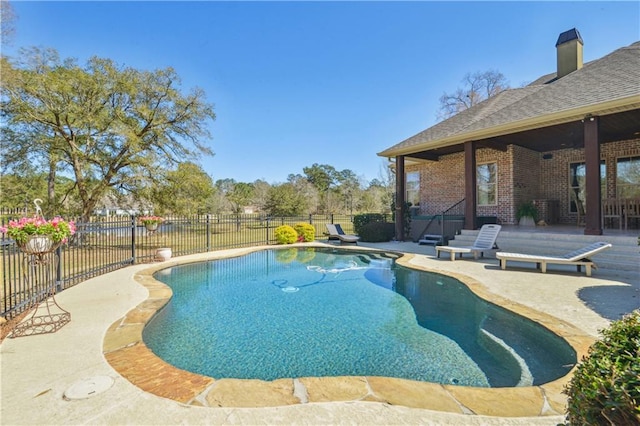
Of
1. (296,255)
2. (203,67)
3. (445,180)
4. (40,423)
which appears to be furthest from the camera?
(203,67)

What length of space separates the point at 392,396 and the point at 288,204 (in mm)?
26383

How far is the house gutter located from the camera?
685 cm

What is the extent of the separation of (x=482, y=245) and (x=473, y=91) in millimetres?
21171

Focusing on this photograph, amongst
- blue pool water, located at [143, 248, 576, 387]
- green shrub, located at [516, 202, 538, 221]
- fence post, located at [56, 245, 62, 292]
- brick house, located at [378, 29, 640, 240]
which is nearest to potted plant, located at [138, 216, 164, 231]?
blue pool water, located at [143, 248, 576, 387]

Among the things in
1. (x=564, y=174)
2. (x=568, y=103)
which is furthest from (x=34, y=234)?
(x=564, y=174)

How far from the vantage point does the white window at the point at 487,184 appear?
1197 cm

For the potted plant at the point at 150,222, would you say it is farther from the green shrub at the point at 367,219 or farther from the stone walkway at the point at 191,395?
the green shrub at the point at 367,219

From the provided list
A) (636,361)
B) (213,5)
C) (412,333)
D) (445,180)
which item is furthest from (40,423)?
(445,180)

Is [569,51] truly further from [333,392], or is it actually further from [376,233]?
[333,392]

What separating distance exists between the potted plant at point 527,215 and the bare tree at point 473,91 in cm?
1474

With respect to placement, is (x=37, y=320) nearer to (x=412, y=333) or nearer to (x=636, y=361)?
(x=412, y=333)

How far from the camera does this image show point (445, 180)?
44.1 feet

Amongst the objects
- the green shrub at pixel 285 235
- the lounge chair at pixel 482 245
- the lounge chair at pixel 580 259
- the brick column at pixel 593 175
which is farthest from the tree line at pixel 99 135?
the brick column at pixel 593 175

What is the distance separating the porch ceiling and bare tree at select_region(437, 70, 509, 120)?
1336 centimetres
